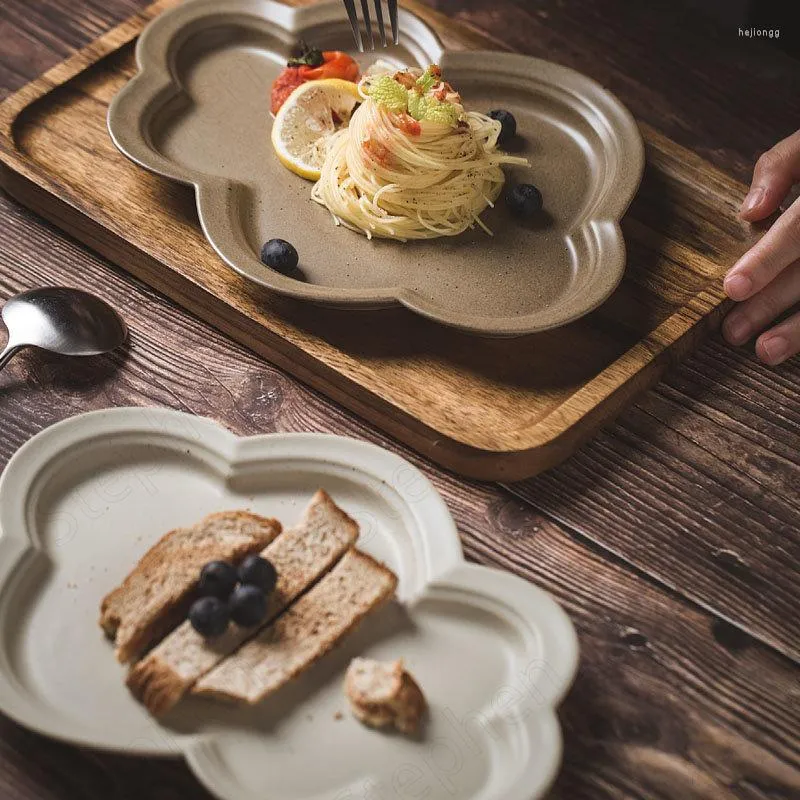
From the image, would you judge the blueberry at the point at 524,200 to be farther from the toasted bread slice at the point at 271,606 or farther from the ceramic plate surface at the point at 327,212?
the toasted bread slice at the point at 271,606

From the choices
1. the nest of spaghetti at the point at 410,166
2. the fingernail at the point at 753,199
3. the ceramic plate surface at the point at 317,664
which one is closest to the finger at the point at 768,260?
the fingernail at the point at 753,199

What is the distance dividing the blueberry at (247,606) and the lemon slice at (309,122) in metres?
1.49

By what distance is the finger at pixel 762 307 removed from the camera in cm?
295

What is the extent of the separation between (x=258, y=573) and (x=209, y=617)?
136 millimetres

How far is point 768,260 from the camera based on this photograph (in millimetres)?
2902

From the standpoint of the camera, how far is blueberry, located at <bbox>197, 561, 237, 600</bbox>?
2180 mm

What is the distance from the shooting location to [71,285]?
298 centimetres

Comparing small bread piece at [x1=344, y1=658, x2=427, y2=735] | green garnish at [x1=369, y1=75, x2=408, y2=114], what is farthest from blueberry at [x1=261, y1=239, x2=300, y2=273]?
small bread piece at [x1=344, y1=658, x2=427, y2=735]

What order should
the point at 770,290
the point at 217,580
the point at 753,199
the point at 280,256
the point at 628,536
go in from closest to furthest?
the point at 217,580, the point at 628,536, the point at 280,256, the point at 770,290, the point at 753,199

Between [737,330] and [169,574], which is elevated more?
[169,574]

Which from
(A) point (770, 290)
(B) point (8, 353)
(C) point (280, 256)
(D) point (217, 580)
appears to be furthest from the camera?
(A) point (770, 290)

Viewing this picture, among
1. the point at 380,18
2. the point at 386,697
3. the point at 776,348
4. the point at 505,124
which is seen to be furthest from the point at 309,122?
the point at 386,697

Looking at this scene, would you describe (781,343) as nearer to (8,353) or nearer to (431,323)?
(431,323)

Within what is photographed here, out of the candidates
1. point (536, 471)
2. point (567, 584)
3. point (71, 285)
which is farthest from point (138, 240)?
point (567, 584)
